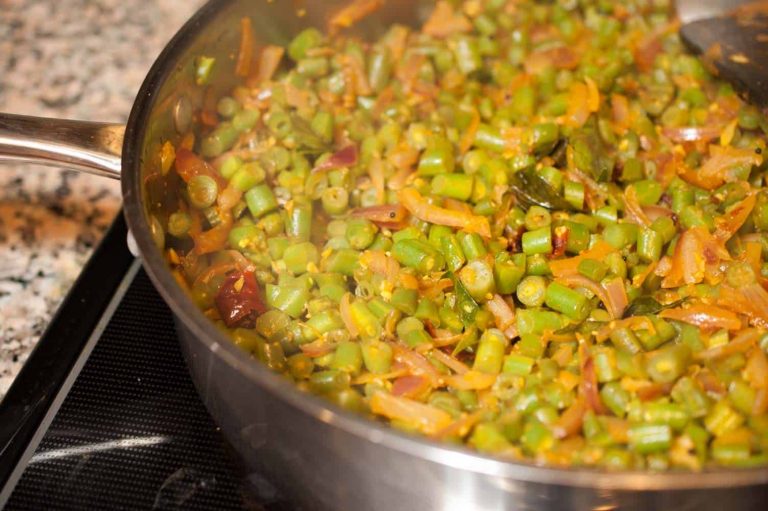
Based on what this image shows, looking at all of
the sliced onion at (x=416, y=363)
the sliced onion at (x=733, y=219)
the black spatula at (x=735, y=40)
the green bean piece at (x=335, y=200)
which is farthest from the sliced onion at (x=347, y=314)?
the black spatula at (x=735, y=40)

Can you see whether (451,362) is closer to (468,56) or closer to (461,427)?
(461,427)

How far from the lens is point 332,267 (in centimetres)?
196

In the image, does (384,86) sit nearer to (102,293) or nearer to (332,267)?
(332,267)

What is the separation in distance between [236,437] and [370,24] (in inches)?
55.4

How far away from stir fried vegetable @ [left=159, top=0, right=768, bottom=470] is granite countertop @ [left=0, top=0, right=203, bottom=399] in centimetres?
49

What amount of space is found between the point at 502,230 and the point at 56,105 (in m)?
1.55

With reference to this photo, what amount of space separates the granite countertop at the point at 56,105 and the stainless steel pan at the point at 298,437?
1.78 feet

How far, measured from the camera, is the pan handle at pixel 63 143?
63.6 inches

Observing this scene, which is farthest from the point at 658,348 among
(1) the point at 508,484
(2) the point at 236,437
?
(2) the point at 236,437

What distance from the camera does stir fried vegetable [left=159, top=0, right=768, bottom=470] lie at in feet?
5.23

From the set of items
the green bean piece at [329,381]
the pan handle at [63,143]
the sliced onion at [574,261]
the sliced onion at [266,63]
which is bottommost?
the sliced onion at [574,261]

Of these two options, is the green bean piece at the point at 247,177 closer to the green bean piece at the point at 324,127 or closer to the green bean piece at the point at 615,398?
the green bean piece at the point at 324,127

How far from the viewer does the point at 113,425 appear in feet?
5.76

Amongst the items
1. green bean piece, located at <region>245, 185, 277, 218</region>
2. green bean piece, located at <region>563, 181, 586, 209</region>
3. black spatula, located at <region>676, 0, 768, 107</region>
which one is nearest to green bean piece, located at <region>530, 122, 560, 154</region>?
green bean piece, located at <region>563, 181, 586, 209</region>
